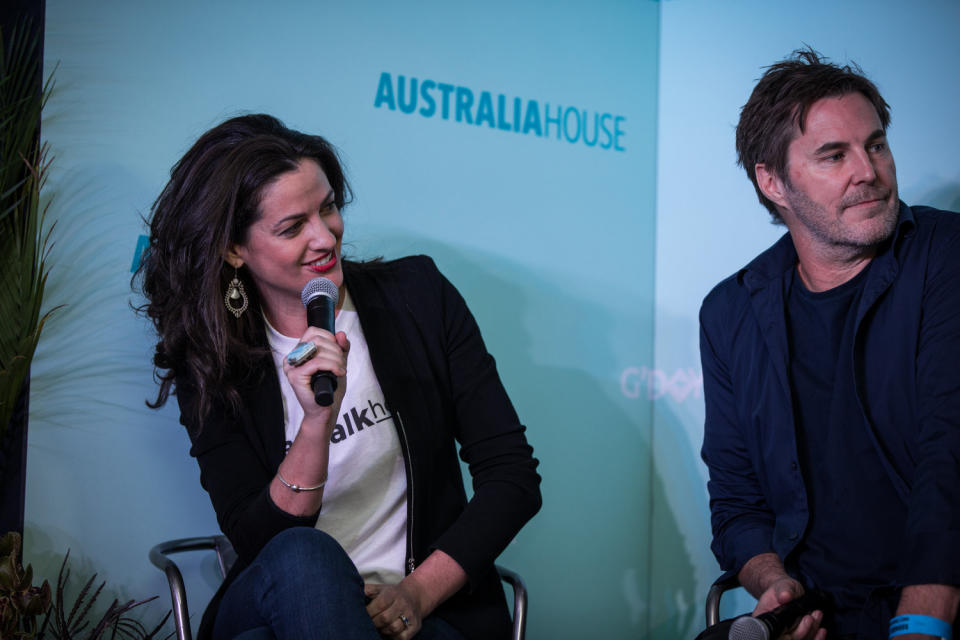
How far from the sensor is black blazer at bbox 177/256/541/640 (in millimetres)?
1580

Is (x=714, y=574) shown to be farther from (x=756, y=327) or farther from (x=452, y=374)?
(x=452, y=374)

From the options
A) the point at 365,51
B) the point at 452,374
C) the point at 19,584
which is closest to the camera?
the point at 19,584

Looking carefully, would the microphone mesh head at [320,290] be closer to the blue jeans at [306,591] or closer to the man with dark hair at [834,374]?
the blue jeans at [306,591]

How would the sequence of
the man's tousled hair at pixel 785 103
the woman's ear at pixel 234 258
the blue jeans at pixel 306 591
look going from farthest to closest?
the man's tousled hair at pixel 785 103 → the woman's ear at pixel 234 258 → the blue jeans at pixel 306 591

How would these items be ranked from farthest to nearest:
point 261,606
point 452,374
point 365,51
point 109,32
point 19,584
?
point 365,51 → point 109,32 → point 452,374 → point 19,584 → point 261,606

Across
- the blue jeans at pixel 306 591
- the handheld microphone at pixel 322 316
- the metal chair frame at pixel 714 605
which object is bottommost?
the metal chair frame at pixel 714 605

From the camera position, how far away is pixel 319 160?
1.80 meters

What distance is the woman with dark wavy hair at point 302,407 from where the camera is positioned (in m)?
1.56

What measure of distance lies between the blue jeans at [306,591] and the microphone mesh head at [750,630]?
601mm

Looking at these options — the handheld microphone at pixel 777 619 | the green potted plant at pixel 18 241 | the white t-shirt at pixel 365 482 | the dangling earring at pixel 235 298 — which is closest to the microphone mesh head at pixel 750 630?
the handheld microphone at pixel 777 619

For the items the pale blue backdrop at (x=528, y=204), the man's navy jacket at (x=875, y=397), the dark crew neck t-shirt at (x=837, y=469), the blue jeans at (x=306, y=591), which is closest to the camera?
the blue jeans at (x=306, y=591)

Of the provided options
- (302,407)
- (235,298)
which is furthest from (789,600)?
(235,298)

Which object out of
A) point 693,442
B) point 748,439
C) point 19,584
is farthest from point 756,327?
point 19,584

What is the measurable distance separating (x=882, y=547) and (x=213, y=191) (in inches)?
59.3
